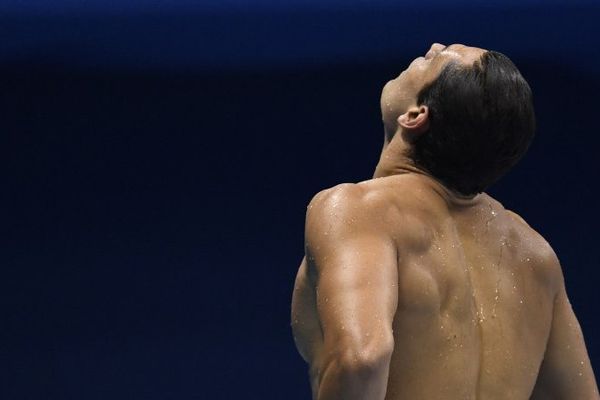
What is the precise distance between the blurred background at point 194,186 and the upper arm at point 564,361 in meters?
→ 1.81

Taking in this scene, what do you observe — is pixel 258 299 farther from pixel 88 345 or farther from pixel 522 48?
pixel 522 48

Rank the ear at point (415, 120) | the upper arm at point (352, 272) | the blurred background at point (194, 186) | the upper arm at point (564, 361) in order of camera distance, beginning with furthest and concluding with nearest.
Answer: the blurred background at point (194, 186)
the upper arm at point (564, 361)
the ear at point (415, 120)
the upper arm at point (352, 272)

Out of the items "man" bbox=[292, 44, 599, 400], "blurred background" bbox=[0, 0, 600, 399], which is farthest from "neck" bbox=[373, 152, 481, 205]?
"blurred background" bbox=[0, 0, 600, 399]

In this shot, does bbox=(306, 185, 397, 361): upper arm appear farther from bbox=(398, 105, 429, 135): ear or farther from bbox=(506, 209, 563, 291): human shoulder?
bbox=(506, 209, 563, 291): human shoulder

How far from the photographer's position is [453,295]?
1.74m

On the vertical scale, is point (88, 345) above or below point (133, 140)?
below

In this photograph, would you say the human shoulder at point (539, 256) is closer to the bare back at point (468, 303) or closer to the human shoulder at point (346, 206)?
the bare back at point (468, 303)

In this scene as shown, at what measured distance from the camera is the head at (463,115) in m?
1.72

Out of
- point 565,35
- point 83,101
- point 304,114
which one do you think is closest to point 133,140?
point 83,101

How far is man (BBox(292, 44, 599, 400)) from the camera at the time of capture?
164 centimetres

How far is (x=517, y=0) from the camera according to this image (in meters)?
3.61

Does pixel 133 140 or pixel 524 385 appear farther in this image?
pixel 133 140

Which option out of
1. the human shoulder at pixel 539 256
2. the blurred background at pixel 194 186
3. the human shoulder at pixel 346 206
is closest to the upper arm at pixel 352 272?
the human shoulder at pixel 346 206

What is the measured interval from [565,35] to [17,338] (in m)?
1.65
